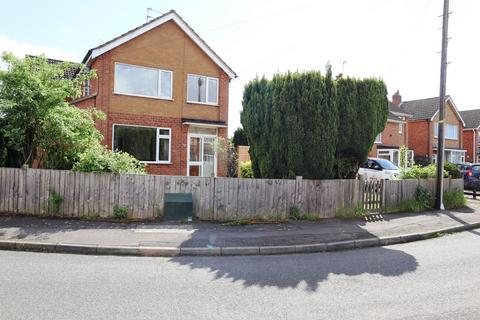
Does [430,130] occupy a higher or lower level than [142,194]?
higher

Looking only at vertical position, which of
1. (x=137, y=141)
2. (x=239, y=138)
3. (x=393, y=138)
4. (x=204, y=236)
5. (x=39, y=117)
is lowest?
(x=204, y=236)

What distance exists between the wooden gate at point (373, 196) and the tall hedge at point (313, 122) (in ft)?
2.48

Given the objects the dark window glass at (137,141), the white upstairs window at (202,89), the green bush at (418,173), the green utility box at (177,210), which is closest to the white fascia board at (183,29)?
the white upstairs window at (202,89)

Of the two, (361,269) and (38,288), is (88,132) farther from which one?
(361,269)

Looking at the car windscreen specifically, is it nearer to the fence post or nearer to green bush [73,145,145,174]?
the fence post

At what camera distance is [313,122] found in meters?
9.98

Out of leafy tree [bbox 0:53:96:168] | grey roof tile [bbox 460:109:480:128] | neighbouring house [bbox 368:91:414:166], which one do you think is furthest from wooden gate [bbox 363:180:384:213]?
grey roof tile [bbox 460:109:480:128]

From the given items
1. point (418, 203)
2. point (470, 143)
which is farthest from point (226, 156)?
point (470, 143)

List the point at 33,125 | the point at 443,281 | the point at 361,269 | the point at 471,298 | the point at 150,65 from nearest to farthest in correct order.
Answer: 1. the point at 471,298
2. the point at 443,281
3. the point at 361,269
4. the point at 33,125
5. the point at 150,65

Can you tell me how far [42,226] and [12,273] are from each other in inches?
120

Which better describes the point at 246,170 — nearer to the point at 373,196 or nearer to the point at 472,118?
the point at 373,196

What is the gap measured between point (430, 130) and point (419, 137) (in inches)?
52.4

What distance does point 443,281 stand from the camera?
5.30 metres

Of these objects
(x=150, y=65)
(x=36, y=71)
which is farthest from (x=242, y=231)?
(x=150, y=65)
